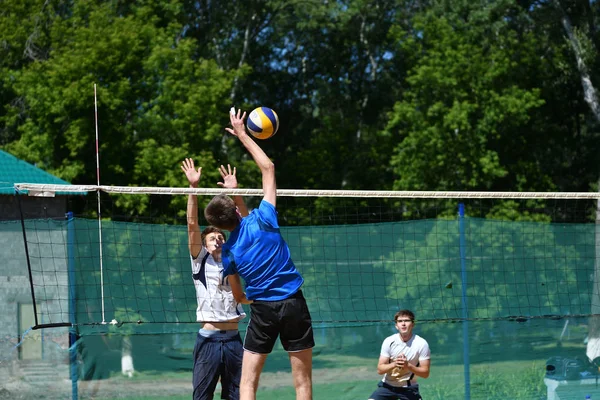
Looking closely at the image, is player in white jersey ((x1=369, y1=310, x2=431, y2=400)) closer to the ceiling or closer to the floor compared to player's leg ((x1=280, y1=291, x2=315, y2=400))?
closer to the floor

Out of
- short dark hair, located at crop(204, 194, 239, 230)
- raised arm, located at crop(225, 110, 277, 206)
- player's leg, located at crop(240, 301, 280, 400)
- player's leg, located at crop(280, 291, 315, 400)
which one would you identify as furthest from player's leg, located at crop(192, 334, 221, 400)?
raised arm, located at crop(225, 110, 277, 206)

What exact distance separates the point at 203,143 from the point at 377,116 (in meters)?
9.93

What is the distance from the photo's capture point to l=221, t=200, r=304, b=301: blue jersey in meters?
5.16

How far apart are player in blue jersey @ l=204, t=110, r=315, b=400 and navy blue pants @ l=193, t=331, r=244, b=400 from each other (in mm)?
1161

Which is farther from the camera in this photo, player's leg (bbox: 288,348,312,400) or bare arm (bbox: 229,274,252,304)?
bare arm (bbox: 229,274,252,304)

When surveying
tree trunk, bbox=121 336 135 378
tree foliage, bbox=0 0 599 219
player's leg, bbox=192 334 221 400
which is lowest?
tree trunk, bbox=121 336 135 378

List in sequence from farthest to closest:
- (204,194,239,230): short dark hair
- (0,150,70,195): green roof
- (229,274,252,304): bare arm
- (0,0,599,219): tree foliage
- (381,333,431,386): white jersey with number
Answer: (0,0,599,219): tree foliage, (0,150,70,195): green roof, (381,333,431,386): white jersey with number, (229,274,252,304): bare arm, (204,194,239,230): short dark hair

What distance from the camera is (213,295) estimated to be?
6.45m

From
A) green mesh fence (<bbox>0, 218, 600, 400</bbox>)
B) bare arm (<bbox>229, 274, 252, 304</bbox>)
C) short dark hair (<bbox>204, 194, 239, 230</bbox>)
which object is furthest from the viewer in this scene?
green mesh fence (<bbox>0, 218, 600, 400</bbox>)

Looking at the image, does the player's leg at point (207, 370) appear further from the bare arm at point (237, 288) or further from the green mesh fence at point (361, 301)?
the green mesh fence at point (361, 301)

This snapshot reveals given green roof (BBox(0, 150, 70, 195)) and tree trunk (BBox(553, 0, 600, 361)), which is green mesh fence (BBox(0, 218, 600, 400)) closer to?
tree trunk (BBox(553, 0, 600, 361))

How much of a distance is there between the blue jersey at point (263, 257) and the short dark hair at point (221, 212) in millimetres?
82

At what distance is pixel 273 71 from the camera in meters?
30.2

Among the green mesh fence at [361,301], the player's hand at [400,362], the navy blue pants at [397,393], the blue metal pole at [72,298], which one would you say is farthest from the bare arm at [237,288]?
the blue metal pole at [72,298]
